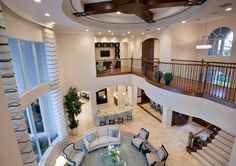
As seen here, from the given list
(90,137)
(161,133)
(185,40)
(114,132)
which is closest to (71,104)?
(90,137)

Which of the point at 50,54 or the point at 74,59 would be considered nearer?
the point at 50,54

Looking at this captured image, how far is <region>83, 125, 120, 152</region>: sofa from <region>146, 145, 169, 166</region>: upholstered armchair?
6.80 ft

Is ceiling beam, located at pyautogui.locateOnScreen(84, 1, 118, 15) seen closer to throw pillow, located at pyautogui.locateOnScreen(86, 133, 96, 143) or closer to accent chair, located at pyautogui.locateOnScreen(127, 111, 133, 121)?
throw pillow, located at pyautogui.locateOnScreen(86, 133, 96, 143)

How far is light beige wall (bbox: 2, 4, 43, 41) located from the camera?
3919 millimetres

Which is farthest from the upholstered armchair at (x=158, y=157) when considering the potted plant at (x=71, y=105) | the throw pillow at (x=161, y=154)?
the potted plant at (x=71, y=105)

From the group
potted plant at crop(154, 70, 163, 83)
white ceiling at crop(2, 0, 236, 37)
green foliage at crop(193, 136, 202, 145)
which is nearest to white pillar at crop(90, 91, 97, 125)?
white ceiling at crop(2, 0, 236, 37)

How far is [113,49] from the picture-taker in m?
14.5

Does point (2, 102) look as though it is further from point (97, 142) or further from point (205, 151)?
point (205, 151)

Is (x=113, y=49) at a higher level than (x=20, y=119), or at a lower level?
higher

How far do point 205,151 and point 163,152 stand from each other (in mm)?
2553

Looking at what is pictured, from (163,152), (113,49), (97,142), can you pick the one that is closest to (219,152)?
(163,152)

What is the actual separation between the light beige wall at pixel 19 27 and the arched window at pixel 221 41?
9997 millimetres

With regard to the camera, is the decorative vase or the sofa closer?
the sofa

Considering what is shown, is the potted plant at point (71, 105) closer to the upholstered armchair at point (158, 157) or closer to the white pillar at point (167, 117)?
the upholstered armchair at point (158, 157)
